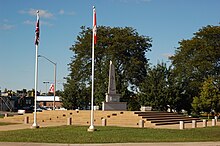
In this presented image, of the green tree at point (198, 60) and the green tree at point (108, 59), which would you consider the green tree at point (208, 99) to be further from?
the green tree at point (108, 59)

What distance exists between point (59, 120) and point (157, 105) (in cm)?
2065

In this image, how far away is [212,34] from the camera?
63.8 m

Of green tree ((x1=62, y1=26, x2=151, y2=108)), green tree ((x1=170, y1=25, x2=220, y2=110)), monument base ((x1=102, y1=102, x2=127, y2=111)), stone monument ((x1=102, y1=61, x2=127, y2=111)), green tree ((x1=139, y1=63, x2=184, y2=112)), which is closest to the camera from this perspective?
monument base ((x1=102, y1=102, x2=127, y2=111))

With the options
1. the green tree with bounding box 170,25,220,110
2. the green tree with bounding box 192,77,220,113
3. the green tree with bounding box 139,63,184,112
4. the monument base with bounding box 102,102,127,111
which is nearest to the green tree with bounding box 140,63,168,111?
the green tree with bounding box 139,63,184,112

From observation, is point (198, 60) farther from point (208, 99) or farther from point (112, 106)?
point (112, 106)

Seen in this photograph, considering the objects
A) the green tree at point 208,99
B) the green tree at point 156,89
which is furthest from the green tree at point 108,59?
the green tree at point 208,99

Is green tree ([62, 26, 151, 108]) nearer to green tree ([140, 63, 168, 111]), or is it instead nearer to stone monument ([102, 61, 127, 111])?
green tree ([140, 63, 168, 111])

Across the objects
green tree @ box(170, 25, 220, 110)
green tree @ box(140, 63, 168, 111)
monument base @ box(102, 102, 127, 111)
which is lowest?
monument base @ box(102, 102, 127, 111)

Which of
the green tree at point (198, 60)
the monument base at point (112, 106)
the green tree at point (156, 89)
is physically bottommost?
the monument base at point (112, 106)

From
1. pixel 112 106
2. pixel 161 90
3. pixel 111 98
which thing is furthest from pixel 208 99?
pixel 111 98

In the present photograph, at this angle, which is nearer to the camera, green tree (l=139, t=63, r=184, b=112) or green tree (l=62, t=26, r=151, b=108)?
green tree (l=139, t=63, r=184, b=112)

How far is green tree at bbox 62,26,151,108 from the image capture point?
69875 millimetres

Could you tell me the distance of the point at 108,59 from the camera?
69.4 m

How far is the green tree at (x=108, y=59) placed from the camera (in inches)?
2751
